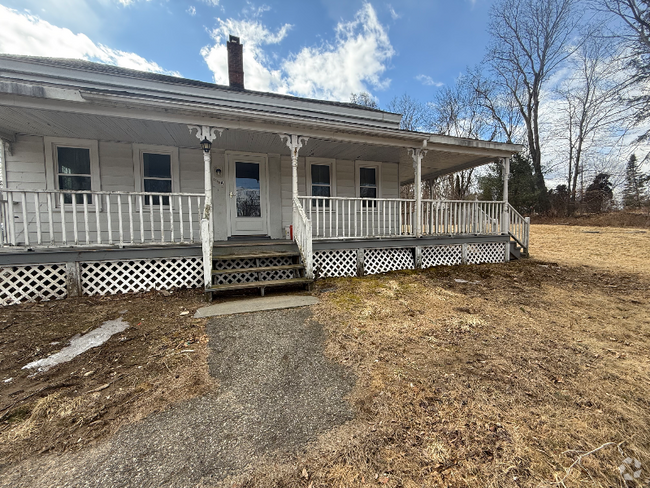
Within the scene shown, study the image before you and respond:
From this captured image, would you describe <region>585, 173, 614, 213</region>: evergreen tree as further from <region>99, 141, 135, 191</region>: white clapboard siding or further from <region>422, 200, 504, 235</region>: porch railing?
<region>99, 141, 135, 191</region>: white clapboard siding

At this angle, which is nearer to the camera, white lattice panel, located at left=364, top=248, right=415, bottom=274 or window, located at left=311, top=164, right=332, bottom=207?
white lattice panel, located at left=364, top=248, right=415, bottom=274

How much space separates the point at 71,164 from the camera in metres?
6.13

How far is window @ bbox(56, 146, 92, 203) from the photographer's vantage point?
609cm

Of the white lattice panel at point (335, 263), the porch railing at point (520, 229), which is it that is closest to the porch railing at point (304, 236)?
the white lattice panel at point (335, 263)

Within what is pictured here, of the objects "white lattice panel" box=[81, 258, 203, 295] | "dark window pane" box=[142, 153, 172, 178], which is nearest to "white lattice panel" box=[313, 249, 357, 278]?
"white lattice panel" box=[81, 258, 203, 295]

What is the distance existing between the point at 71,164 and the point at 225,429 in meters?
7.15

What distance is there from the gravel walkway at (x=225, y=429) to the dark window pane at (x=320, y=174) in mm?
5754

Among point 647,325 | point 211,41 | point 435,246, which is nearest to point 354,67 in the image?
point 211,41

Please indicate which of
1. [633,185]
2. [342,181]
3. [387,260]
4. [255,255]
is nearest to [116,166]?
[255,255]

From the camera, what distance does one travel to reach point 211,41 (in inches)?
456

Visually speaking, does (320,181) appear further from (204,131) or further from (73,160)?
(73,160)

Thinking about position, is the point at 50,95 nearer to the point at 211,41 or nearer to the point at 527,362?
the point at 527,362

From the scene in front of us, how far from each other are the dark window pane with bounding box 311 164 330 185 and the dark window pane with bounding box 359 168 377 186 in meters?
1.06

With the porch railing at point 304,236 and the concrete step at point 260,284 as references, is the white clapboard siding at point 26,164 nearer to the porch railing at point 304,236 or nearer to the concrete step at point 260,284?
the concrete step at point 260,284
